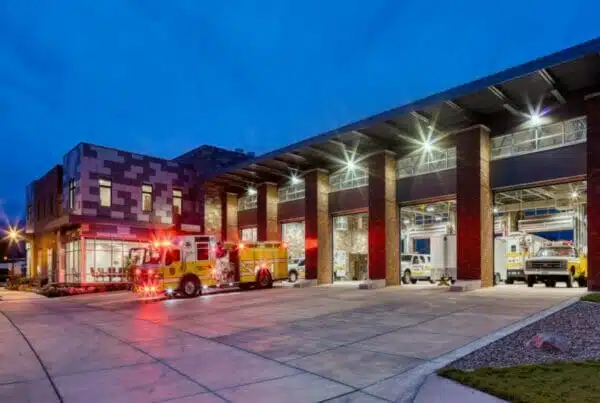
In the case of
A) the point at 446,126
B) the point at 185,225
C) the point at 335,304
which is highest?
the point at 446,126

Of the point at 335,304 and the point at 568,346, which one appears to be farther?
the point at 335,304

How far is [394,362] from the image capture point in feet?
24.5

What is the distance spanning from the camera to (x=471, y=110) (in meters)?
19.6

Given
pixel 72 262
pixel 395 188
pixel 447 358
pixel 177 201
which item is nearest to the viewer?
pixel 447 358

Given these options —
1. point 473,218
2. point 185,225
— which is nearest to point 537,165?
point 473,218

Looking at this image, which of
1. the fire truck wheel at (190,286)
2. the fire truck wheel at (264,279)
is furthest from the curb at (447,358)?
the fire truck wheel at (264,279)

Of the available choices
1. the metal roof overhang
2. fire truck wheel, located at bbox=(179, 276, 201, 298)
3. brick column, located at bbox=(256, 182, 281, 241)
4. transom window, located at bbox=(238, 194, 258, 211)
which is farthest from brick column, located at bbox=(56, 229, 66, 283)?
the metal roof overhang

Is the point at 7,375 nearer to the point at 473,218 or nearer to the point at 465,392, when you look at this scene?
the point at 465,392

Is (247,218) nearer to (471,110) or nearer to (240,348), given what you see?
(471,110)

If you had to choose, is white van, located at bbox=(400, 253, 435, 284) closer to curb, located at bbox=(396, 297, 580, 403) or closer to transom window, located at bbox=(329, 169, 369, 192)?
transom window, located at bbox=(329, 169, 369, 192)

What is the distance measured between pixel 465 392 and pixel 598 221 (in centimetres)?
1428

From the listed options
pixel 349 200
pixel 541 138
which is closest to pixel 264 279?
pixel 349 200

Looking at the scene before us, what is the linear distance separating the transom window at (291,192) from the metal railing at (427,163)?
8001 millimetres

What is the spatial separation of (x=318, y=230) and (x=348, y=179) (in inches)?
143
